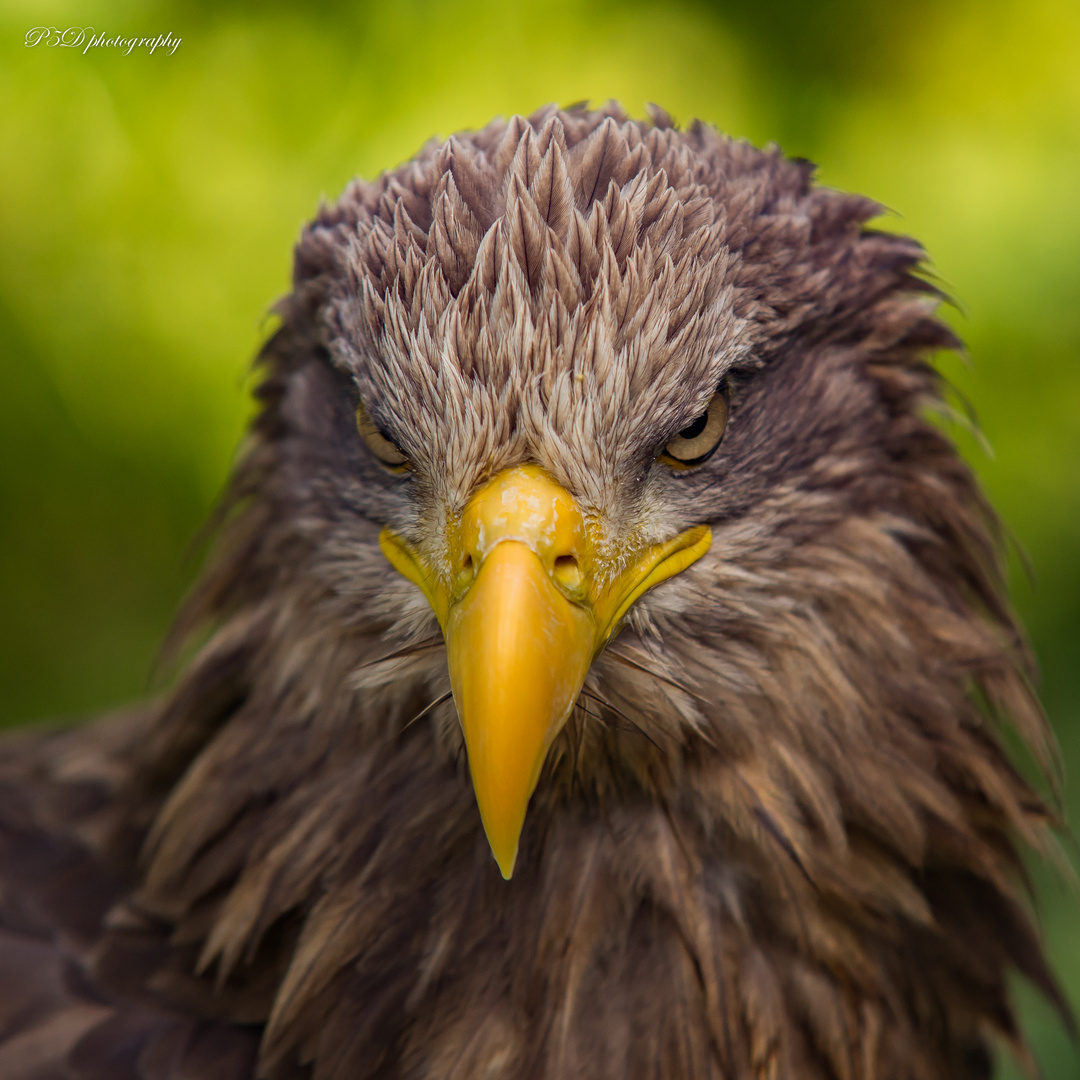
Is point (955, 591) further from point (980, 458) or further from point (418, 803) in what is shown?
point (980, 458)

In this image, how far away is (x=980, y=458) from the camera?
10.7ft

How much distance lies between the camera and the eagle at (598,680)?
1.41 metres

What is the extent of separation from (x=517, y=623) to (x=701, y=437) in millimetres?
373

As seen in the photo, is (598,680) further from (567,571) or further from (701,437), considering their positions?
(701,437)

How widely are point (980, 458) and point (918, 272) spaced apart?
168 centimetres

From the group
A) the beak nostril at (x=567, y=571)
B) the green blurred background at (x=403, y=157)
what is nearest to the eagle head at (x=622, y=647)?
the beak nostril at (x=567, y=571)

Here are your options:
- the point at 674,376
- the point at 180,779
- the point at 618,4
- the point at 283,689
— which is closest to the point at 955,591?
the point at 674,376

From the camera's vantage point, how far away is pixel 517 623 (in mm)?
1266

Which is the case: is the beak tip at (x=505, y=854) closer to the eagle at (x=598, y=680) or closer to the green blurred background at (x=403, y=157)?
the eagle at (x=598, y=680)

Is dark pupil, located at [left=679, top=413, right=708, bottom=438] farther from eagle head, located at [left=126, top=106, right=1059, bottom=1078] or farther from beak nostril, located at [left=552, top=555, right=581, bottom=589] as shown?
beak nostril, located at [left=552, top=555, right=581, bottom=589]

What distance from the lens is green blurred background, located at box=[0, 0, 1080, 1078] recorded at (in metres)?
3.11

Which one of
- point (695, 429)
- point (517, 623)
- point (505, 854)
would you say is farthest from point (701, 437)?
point (505, 854)

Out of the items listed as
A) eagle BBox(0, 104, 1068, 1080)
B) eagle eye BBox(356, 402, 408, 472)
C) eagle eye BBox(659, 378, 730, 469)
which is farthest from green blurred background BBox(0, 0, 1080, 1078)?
eagle eye BBox(659, 378, 730, 469)

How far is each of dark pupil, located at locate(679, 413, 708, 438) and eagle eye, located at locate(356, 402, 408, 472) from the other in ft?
1.08
